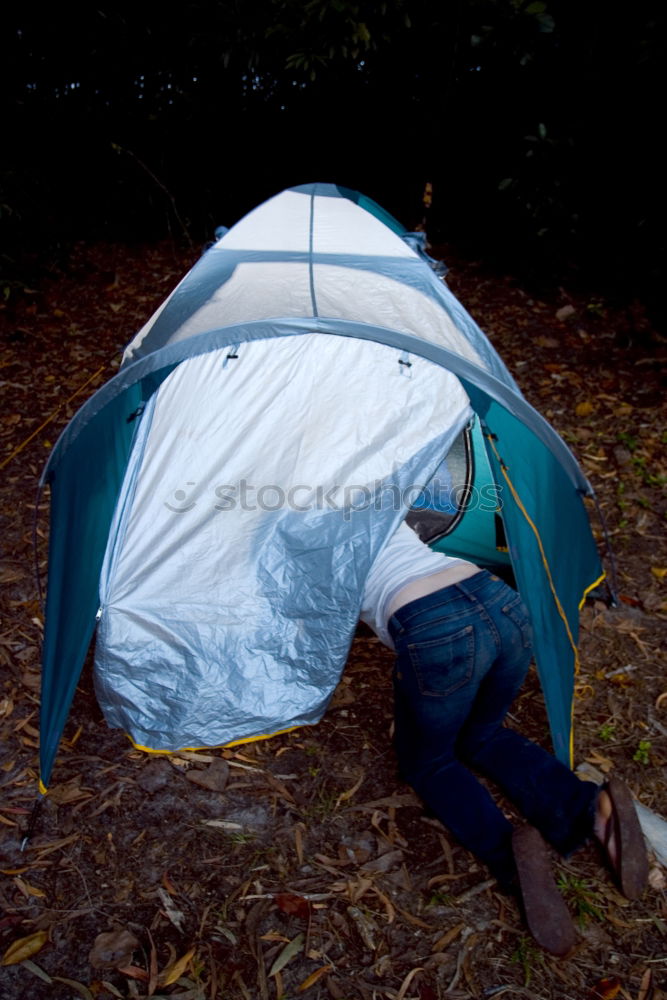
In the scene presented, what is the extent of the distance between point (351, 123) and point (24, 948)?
25.1ft

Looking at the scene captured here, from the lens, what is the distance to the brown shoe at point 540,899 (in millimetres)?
2309

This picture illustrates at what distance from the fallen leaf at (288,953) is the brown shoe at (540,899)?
772 mm

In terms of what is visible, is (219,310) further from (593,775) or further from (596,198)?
(596,198)

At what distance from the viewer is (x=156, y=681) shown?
3072 millimetres

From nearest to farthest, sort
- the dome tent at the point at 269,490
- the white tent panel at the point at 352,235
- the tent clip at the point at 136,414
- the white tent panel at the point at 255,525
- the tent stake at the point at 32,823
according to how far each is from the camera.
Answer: the tent stake at the point at 32,823 < the dome tent at the point at 269,490 < the white tent panel at the point at 255,525 < the tent clip at the point at 136,414 < the white tent panel at the point at 352,235

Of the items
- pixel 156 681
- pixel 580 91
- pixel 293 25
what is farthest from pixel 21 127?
pixel 156 681

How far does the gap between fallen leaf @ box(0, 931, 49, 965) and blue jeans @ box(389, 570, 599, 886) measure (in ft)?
4.65

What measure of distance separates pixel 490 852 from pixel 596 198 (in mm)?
6019

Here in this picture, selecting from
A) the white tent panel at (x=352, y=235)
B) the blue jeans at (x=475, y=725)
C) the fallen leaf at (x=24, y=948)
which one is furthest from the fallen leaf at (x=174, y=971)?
the white tent panel at (x=352, y=235)

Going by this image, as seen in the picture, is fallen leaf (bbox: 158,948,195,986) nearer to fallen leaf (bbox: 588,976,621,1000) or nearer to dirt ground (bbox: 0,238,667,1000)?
A: dirt ground (bbox: 0,238,667,1000)

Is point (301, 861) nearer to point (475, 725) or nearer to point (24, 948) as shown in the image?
point (475, 725)

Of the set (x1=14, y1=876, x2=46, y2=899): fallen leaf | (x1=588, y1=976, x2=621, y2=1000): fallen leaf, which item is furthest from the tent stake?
(x1=588, y1=976, x2=621, y2=1000): fallen leaf

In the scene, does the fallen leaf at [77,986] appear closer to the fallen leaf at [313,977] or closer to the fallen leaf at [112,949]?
the fallen leaf at [112,949]

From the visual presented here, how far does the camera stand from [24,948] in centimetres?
237
